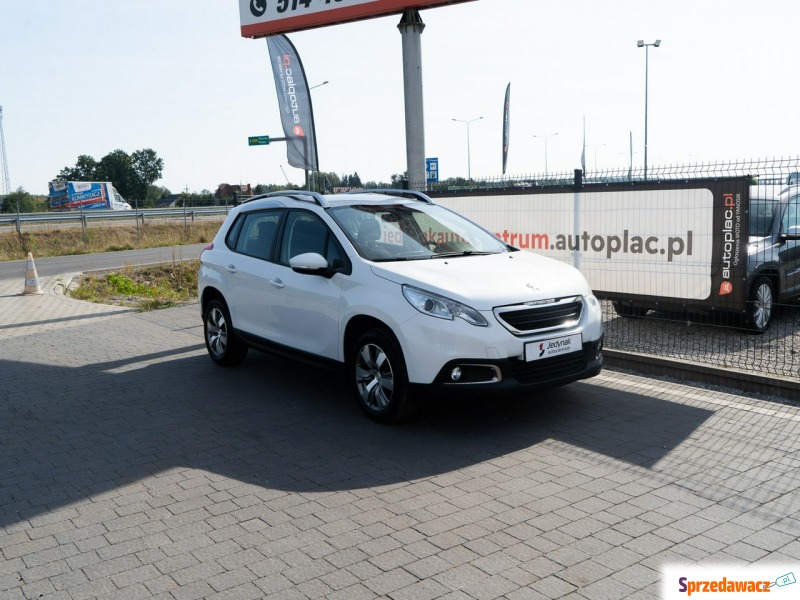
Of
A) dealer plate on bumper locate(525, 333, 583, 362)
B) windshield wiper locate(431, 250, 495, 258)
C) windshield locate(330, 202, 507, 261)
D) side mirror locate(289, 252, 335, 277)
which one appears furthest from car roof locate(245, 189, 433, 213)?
dealer plate on bumper locate(525, 333, 583, 362)

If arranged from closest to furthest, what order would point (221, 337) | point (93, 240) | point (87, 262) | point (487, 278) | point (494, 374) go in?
1. point (494, 374)
2. point (487, 278)
3. point (221, 337)
4. point (87, 262)
5. point (93, 240)

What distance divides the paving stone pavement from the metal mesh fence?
48.3 inches

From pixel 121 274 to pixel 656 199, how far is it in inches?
586

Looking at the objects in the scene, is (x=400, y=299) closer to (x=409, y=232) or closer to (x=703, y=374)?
(x=409, y=232)

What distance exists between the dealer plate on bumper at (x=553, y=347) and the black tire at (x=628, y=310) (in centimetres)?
361

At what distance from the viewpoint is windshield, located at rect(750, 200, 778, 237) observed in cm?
873

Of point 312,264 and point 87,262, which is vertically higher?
point 312,264

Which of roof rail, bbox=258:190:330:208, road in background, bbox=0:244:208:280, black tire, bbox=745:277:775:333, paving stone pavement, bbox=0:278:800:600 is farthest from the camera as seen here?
road in background, bbox=0:244:208:280

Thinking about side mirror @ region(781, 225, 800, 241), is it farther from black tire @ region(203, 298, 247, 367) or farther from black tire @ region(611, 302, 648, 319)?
black tire @ region(203, 298, 247, 367)

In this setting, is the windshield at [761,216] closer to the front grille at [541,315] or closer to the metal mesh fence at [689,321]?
the metal mesh fence at [689,321]

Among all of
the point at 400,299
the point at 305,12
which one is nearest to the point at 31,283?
the point at 305,12

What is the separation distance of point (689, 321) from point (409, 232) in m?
3.68

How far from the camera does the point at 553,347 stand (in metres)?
5.70

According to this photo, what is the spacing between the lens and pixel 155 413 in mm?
6609
